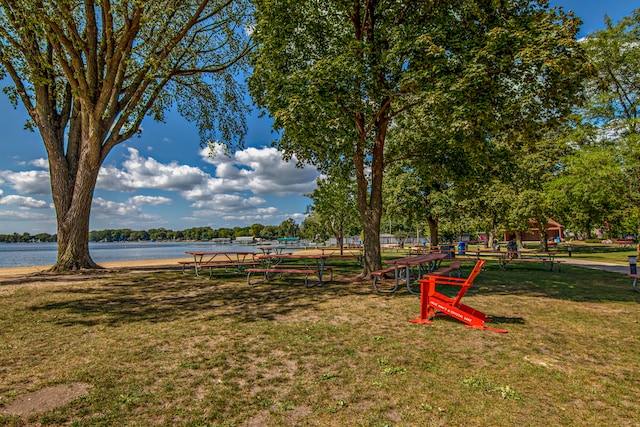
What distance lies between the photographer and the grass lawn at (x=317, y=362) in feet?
10.2

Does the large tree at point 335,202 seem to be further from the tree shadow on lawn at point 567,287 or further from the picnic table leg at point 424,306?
the picnic table leg at point 424,306

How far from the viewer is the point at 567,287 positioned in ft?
33.8

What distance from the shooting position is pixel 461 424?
2914mm

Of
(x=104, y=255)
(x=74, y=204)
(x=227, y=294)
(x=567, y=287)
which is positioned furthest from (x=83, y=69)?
(x=104, y=255)

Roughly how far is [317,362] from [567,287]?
9.63m

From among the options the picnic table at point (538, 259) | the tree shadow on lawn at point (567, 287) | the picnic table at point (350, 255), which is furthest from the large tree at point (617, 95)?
the picnic table at point (350, 255)

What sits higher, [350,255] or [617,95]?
[617,95]

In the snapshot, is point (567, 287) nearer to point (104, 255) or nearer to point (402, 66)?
point (402, 66)

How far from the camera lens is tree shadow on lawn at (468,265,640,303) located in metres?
8.83

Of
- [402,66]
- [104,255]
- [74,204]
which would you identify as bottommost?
[104,255]

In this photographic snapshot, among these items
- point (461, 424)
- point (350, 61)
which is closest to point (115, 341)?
point (461, 424)

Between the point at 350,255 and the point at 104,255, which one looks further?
the point at 104,255

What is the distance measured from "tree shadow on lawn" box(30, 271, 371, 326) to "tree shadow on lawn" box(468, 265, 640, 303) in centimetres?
415

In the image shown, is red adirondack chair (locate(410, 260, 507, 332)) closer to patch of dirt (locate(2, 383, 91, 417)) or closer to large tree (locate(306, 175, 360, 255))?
patch of dirt (locate(2, 383, 91, 417))
